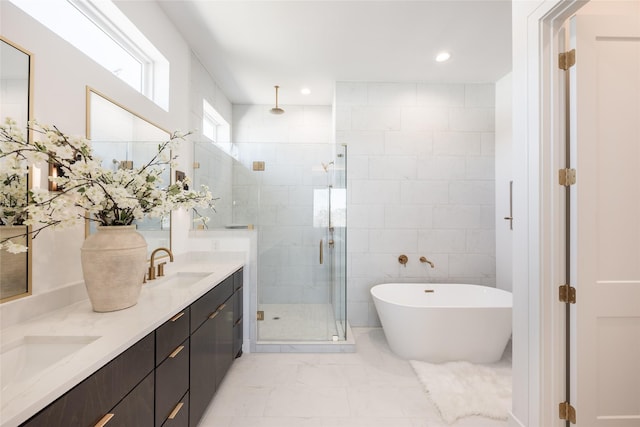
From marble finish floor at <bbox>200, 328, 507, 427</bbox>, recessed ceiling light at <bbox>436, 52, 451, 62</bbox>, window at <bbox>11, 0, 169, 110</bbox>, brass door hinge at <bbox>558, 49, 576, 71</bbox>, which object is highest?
recessed ceiling light at <bbox>436, 52, 451, 62</bbox>

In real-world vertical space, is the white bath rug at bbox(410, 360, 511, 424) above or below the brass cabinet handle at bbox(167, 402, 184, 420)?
below

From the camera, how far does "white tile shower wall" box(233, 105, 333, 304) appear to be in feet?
9.18

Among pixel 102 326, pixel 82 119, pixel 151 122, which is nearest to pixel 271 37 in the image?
pixel 151 122

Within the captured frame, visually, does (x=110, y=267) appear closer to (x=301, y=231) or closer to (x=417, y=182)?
(x=301, y=231)

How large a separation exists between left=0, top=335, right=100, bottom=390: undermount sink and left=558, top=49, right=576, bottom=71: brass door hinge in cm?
238

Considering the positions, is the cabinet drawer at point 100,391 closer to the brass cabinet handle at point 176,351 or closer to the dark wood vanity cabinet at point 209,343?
the brass cabinet handle at point 176,351

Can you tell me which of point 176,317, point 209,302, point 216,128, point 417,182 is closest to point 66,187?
point 176,317

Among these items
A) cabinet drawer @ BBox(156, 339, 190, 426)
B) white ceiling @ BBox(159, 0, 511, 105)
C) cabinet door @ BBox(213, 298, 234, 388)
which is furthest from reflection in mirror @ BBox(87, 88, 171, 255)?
white ceiling @ BBox(159, 0, 511, 105)

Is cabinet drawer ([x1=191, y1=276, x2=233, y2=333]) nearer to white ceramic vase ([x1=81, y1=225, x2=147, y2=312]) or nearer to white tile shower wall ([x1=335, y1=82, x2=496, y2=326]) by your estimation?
white ceramic vase ([x1=81, y1=225, x2=147, y2=312])

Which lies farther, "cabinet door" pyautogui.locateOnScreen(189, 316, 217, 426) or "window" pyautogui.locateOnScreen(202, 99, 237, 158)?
"window" pyautogui.locateOnScreen(202, 99, 237, 158)

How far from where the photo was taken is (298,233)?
2.88m

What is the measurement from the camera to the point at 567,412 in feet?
4.39

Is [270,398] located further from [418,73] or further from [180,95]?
[418,73]

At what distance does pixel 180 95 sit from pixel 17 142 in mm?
1641
